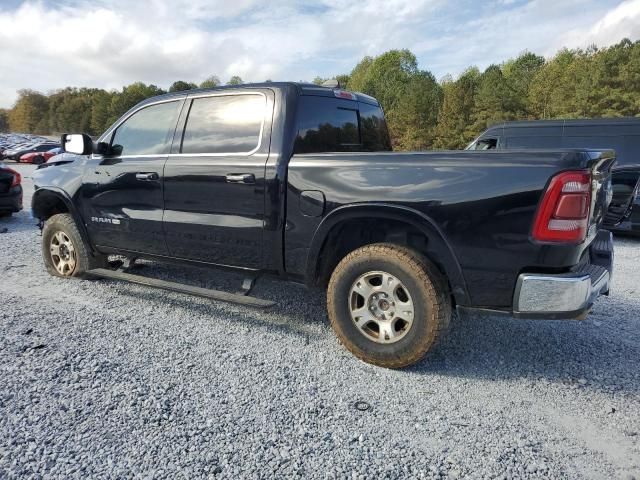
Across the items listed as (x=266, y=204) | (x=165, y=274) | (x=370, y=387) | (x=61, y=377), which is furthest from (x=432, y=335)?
(x=165, y=274)

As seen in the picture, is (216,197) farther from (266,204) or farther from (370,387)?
(370,387)

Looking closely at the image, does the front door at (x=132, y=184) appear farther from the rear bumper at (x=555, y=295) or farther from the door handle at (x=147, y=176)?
the rear bumper at (x=555, y=295)

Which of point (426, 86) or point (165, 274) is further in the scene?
point (426, 86)

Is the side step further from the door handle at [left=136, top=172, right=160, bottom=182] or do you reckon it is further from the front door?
the door handle at [left=136, top=172, right=160, bottom=182]

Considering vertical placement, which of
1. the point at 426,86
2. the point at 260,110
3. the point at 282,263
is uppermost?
the point at 426,86

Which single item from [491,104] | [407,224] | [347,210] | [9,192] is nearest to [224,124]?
[347,210]

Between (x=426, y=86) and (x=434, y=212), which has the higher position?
(x=426, y=86)

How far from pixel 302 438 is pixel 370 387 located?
27.1 inches

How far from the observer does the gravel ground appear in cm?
216

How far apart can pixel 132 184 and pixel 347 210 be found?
219cm

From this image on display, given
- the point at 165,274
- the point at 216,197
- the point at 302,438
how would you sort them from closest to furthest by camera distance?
the point at 302,438
the point at 216,197
the point at 165,274

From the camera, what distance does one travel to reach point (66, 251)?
489cm

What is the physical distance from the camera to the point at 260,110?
3545 mm

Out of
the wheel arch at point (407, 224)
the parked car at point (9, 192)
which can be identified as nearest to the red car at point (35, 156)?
the parked car at point (9, 192)
